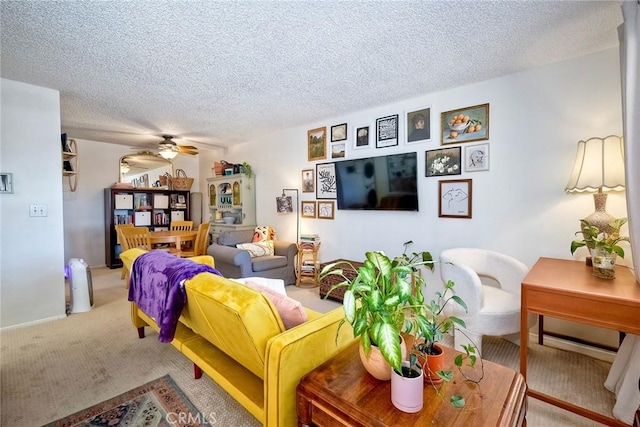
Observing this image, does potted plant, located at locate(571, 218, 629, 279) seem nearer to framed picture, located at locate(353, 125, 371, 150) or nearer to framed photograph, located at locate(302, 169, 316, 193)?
framed picture, located at locate(353, 125, 371, 150)

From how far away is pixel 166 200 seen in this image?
230 inches

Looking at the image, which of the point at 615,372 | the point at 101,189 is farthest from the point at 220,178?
the point at 615,372

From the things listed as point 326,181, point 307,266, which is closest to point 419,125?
point 326,181

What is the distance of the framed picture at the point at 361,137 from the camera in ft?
11.6

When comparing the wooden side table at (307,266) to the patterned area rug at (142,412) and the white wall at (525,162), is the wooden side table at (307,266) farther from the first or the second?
the patterned area rug at (142,412)

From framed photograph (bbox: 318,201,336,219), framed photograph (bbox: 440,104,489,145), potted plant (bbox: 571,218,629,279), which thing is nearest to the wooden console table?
potted plant (bbox: 571,218,629,279)

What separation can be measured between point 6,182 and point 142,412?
260 cm

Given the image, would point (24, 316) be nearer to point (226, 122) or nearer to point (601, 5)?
point (226, 122)

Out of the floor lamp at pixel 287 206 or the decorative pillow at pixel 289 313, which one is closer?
the decorative pillow at pixel 289 313

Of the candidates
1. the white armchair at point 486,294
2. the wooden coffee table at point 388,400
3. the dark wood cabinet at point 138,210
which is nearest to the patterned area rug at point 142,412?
the wooden coffee table at point 388,400

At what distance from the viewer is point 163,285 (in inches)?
64.9

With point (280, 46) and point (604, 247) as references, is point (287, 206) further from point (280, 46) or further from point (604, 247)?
point (604, 247)

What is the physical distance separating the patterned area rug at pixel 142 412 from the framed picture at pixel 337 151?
301 cm

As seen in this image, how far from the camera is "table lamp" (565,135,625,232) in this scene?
182 centimetres
